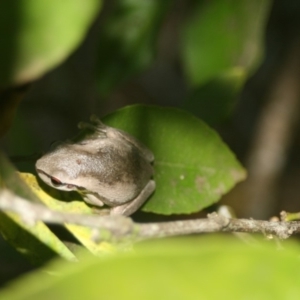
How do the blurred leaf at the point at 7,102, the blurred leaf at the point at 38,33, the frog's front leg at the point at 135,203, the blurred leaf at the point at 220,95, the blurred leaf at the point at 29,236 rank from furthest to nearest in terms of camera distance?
the blurred leaf at the point at 220,95 < the frog's front leg at the point at 135,203 < the blurred leaf at the point at 7,102 < the blurred leaf at the point at 29,236 < the blurred leaf at the point at 38,33

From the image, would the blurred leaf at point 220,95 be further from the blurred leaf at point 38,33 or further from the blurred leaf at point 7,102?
the blurred leaf at point 38,33

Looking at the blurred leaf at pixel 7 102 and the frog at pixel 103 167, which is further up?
the blurred leaf at pixel 7 102

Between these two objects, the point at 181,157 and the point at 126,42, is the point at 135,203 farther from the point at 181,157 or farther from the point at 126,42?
the point at 126,42

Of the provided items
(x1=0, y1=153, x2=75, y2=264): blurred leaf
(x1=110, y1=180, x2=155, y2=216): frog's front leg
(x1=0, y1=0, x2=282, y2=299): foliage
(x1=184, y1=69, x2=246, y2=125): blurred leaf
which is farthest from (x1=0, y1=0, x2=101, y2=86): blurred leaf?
(x1=184, y1=69, x2=246, y2=125): blurred leaf

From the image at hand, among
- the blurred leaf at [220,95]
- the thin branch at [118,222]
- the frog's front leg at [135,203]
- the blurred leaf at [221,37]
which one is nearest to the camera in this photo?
the thin branch at [118,222]

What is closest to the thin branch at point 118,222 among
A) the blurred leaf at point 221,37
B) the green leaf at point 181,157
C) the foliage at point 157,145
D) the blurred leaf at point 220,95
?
the foliage at point 157,145

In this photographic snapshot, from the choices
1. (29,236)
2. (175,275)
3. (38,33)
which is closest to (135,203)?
(29,236)
